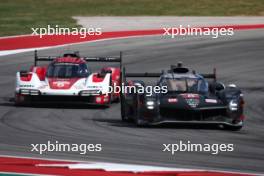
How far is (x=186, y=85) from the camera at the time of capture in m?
18.4

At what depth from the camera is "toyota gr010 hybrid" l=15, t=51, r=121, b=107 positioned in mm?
20891

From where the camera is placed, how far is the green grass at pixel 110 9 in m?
40.8

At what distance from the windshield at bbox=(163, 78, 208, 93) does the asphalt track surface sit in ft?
2.55

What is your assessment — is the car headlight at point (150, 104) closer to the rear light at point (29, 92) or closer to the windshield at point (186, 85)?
the windshield at point (186, 85)

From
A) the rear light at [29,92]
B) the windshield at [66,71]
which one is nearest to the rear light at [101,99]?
the windshield at [66,71]

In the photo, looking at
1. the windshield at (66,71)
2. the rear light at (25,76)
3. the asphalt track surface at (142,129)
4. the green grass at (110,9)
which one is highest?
the green grass at (110,9)

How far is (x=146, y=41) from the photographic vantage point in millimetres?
34562

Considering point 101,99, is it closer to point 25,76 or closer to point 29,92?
point 29,92

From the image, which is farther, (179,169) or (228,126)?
(228,126)

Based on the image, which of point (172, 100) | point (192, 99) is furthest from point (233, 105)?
point (172, 100)

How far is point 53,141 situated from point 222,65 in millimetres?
15032

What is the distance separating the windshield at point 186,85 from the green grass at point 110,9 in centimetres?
2065

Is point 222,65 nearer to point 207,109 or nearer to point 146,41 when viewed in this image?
point 146,41

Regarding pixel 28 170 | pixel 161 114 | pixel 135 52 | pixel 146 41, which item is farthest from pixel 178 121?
pixel 146 41
